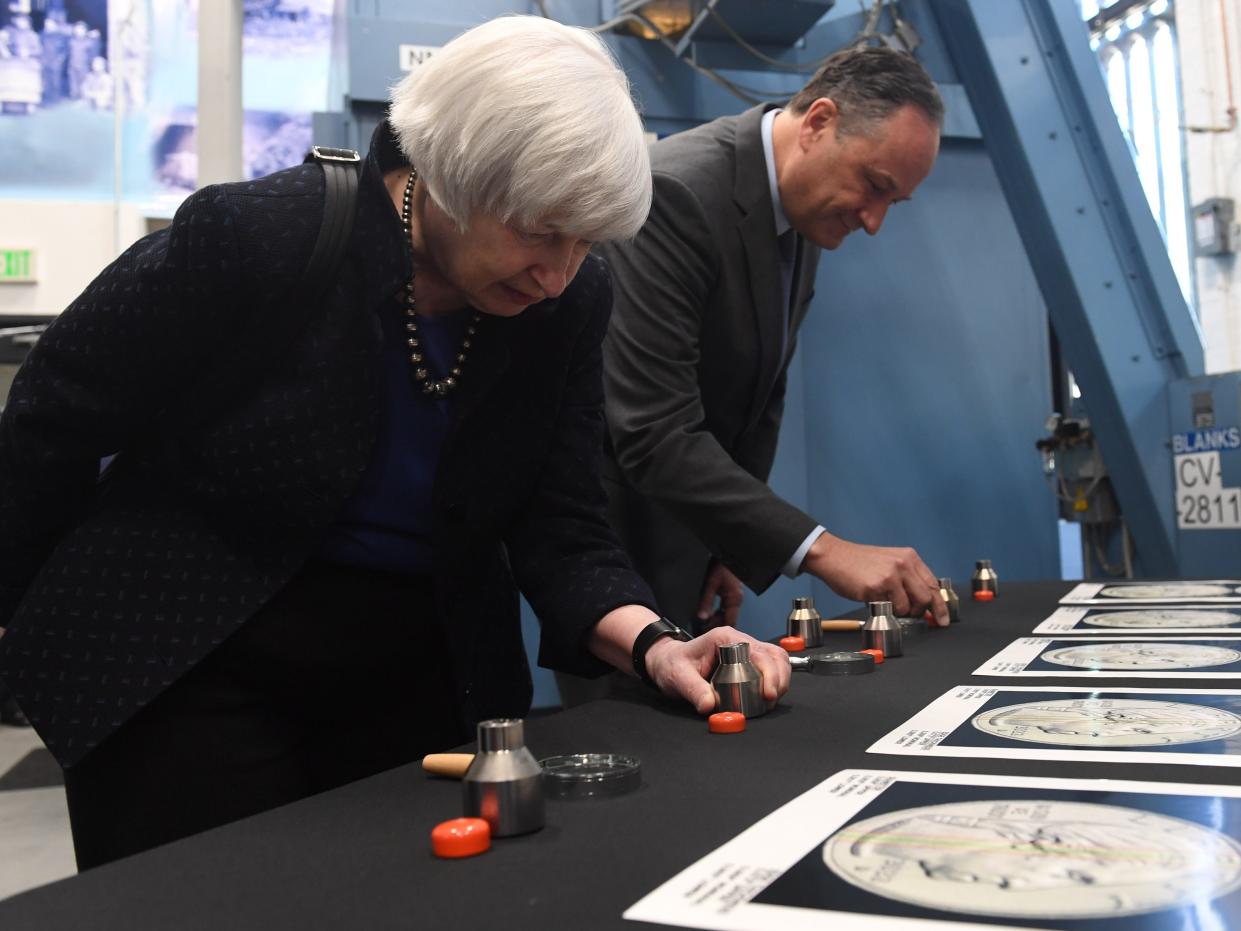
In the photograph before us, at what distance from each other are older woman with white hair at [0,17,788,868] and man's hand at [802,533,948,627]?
0.42 metres

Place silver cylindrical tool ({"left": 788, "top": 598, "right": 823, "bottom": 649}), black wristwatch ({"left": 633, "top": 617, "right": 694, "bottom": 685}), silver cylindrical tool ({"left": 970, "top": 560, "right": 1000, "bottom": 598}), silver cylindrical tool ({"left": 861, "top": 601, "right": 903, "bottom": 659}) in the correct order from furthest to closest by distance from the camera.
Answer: silver cylindrical tool ({"left": 970, "top": 560, "right": 1000, "bottom": 598}) → silver cylindrical tool ({"left": 788, "top": 598, "right": 823, "bottom": 649}) → silver cylindrical tool ({"left": 861, "top": 601, "right": 903, "bottom": 659}) → black wristwatch ({"left": 633, "top": 617, "right": 694, "bottom": 685})

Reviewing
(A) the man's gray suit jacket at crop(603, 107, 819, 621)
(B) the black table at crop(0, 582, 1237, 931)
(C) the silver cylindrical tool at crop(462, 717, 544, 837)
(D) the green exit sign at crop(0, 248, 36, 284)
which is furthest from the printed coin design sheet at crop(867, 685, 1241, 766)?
(D) the green exit sign at crop(0, 248, 36, 284)

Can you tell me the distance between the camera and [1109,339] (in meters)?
2.66

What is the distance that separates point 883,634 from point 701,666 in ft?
1.08

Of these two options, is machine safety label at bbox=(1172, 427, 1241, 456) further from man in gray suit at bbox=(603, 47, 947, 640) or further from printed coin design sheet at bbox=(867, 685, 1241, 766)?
printed coin design sheet at bbox=(867, 685, 1241, 766)

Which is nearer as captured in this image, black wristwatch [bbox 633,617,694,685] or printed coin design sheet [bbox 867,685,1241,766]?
printed coin design sheet [bbox 867,685,1241,766]

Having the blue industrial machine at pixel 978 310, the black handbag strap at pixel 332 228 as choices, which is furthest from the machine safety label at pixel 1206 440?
the black handbag strap at pixel 332 228

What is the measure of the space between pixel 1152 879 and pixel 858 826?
0.14 m

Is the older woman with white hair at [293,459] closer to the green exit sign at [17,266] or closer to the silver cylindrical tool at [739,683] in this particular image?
the silver cylindrical tool at [739,683]

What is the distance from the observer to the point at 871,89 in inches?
64.0

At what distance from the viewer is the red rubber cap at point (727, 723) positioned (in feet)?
2.77

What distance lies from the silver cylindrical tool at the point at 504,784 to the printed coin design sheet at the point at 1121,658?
59 cm

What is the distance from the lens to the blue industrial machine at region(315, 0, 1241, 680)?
105 inches

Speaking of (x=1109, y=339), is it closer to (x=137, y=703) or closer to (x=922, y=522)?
(x=922, y=522)
